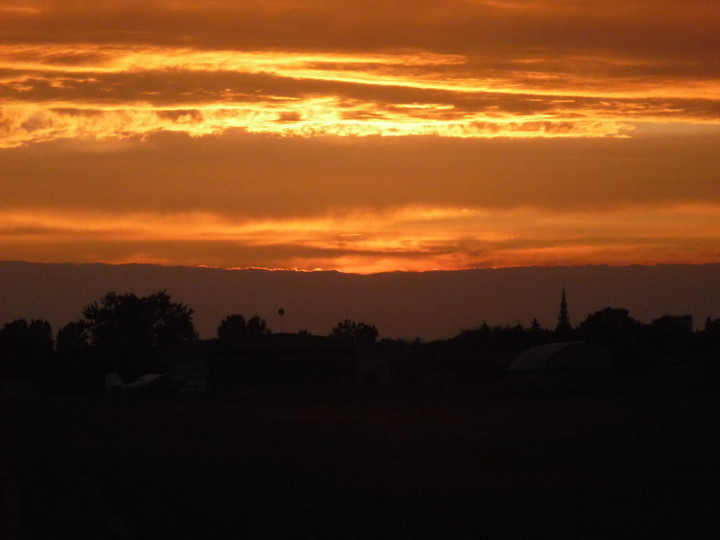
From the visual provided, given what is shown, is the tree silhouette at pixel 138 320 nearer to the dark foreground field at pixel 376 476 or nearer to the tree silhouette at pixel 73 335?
the tree silhouette at pixel 73 335

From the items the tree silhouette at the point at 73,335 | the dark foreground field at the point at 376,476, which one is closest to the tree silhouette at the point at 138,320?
the tree silhouette at the point at 73,335

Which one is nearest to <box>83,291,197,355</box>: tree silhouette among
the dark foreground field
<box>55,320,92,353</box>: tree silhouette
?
<box>55,320,92,353</box>: tree silhouette

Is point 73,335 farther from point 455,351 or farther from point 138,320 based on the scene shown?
point 455,351

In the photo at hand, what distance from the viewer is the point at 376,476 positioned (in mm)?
19578

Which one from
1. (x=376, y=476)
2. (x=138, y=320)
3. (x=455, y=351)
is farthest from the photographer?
(x=138, y=320)

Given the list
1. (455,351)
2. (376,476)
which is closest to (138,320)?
(455,351)

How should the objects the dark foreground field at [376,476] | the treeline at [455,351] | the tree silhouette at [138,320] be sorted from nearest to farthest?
1. the dark foreground field at [376,476]
2. the treeline at [455,351]
3. the tree silhouette at [138,320]

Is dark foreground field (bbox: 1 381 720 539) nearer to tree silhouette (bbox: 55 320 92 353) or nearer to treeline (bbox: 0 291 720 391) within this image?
treeline (bbox: 0 291 720 391)

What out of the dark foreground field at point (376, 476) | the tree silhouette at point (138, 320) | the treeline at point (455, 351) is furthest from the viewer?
the tree silhouette at point (138, 320)

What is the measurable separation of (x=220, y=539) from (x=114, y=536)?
4.37 ft

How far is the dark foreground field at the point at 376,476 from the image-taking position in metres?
14.0

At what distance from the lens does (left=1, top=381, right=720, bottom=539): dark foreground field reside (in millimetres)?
14008

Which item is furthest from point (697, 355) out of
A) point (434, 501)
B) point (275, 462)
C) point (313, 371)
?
point (434, 501)

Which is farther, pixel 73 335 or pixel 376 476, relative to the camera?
pixel 73 335
